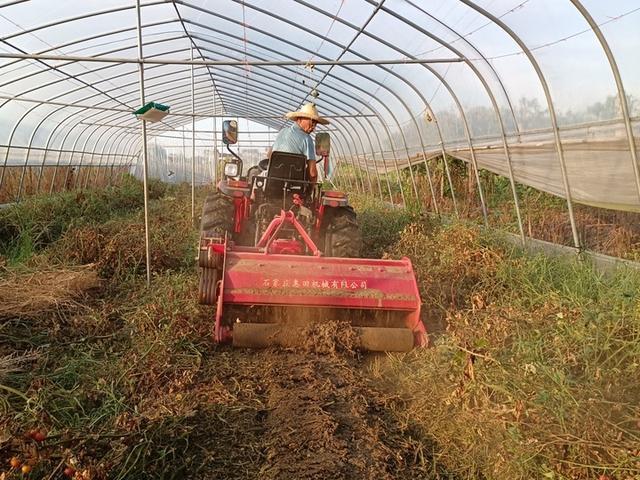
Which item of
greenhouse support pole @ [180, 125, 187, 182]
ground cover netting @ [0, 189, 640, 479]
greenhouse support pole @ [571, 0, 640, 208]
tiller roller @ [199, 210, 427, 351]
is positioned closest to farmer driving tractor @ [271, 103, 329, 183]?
tiller roller @ [199, 210, 427, 351]

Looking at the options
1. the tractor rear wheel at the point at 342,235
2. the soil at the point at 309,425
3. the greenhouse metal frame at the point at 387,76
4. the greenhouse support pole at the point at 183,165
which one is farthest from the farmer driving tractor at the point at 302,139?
the greenhouse support pole at the point at 183,165

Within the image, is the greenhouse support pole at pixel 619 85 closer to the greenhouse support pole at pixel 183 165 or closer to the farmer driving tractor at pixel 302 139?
the farmer driving tractor at pixel 302 139

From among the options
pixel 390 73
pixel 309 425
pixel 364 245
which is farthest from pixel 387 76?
pixel 309 425

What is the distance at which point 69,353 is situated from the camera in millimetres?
4062

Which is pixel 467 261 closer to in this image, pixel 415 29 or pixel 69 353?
pixel 415 29

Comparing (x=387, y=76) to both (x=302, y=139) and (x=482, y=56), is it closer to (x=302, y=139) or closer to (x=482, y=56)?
(x=482, y=56)

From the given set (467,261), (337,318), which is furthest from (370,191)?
(337,318)

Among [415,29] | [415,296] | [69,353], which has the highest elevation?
[415,29]

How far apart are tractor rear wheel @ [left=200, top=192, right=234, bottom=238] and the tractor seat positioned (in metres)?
0.50

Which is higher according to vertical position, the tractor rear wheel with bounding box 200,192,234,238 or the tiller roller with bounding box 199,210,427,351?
the tractor rear wheel with bounding box 200,192,234,238

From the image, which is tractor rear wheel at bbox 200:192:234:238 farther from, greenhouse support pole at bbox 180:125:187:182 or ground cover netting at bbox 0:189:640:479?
greenhouse support pole at bbox 180:125:187:182

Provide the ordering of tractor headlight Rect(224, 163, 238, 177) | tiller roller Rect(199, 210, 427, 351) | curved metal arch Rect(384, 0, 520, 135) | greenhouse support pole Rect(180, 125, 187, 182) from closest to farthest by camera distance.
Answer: tiller roller Rect(199, 210, 427, 351)
tractor headlight Rect(224, 163, 238, 177)
curved metal arch Rect(384, 0, 520, 135)
greenhouse support pole Rect(180, 125, 187, 182)

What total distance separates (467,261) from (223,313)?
2.56 meters

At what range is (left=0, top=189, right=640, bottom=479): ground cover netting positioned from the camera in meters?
2.40
